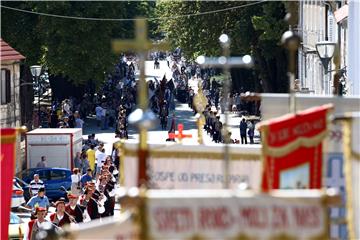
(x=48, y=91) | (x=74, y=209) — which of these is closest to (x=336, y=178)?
(x=74, y=209)

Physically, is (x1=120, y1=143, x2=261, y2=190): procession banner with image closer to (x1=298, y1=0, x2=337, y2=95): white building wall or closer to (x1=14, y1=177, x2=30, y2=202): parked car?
(x1=14, y1=177, x2=30, y2=202): parked car

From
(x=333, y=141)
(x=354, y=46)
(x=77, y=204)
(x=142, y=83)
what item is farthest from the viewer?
(x=354, y=46)

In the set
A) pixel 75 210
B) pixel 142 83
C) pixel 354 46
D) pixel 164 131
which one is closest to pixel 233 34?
pixel 164 131

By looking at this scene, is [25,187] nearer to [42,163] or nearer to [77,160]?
[42,163]

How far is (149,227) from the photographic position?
6.99m

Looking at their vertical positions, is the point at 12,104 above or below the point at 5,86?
below

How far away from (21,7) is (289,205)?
49724 millimetres

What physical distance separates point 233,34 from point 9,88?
18332mm

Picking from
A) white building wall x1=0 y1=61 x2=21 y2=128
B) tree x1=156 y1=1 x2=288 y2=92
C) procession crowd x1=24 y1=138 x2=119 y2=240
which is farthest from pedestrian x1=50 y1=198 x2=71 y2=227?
tree x1=156 y1=1 x2=288 y2=92

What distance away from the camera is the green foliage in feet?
182

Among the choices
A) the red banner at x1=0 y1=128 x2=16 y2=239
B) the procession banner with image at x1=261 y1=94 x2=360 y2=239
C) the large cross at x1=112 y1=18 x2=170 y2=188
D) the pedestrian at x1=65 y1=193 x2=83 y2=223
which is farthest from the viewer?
A: the pedestrian at x1=65 y1=193 x2=83 y2=223

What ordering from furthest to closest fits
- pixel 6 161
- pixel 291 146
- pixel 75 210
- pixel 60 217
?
1. pixel 75 210
2. pixel 60 217
3. pixel 6 161
4. pixel 291 146

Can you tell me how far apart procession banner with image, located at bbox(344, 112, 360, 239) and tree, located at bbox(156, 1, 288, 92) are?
44.7 metres

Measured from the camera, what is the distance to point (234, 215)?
7.06 m
